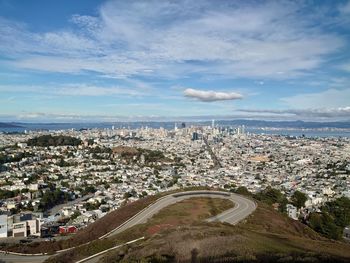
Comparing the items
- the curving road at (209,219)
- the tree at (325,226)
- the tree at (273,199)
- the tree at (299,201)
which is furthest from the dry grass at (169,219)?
the tree at (299,201)

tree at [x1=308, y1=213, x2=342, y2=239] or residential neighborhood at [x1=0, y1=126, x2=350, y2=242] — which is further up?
tree at [x1=308, y1=213, x2=342, y2=239]

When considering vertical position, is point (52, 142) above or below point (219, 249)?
below

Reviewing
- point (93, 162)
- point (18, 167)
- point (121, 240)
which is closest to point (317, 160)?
point (93, 162)

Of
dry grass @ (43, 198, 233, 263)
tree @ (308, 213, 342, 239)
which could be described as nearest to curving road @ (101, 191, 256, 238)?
dry grass @ (43, 198, 233, 263)

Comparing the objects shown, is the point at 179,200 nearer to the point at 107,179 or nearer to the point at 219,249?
the point at 219,249

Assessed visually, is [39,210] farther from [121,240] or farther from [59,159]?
[59,159]

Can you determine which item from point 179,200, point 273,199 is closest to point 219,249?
point 179,200

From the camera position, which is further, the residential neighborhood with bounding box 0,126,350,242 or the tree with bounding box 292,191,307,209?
the tree with bounding box 292,191,307,209

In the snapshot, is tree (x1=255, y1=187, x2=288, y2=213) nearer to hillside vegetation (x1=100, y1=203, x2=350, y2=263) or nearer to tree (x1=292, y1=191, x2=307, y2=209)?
tree (x1=292, y1=191, x2=307, y2=209)
